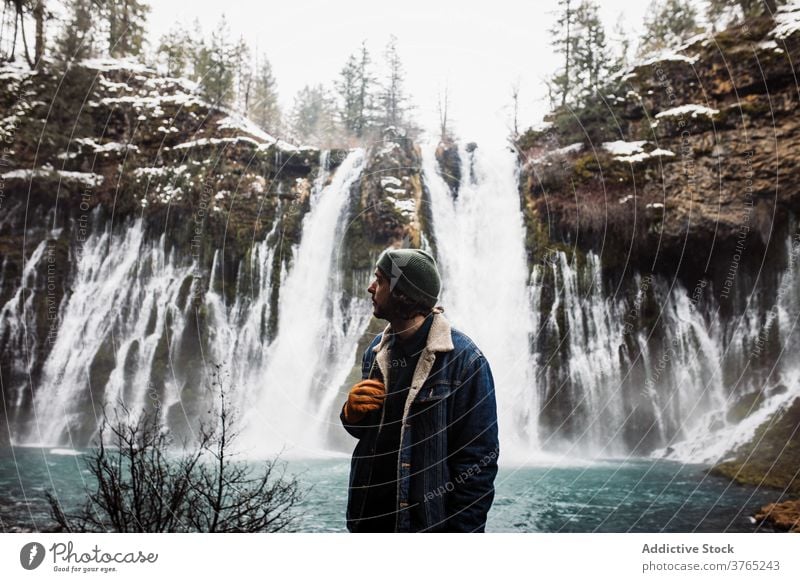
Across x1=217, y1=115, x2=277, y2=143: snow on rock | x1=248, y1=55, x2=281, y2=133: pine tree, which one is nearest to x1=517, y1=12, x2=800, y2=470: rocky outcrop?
x1=248, y1=55, x2=281, y2=133: pine tree

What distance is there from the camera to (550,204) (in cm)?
480

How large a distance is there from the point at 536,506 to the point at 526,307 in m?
1.79

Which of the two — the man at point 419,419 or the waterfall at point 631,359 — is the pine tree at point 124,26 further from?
the waterfall at point 631,359

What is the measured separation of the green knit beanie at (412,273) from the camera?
158cm

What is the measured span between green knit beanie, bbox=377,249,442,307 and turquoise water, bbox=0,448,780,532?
1.89m

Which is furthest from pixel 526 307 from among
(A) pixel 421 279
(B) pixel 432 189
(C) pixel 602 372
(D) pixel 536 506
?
(A) pixel 421 279

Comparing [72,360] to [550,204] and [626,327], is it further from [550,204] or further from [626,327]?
[626,327]

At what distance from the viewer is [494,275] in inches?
186

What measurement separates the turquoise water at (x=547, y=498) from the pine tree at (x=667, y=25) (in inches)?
125

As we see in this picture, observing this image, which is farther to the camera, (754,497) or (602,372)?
(602,372)

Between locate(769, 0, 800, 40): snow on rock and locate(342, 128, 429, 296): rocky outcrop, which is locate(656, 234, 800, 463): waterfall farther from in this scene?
locate(342, 128, 429, 296): rocky outcrop

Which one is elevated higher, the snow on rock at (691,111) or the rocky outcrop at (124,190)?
the snow on rock at (691,111)

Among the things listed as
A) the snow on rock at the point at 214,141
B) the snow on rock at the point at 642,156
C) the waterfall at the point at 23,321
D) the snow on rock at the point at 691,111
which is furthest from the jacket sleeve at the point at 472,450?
the snow on rock at the point at 691,111
